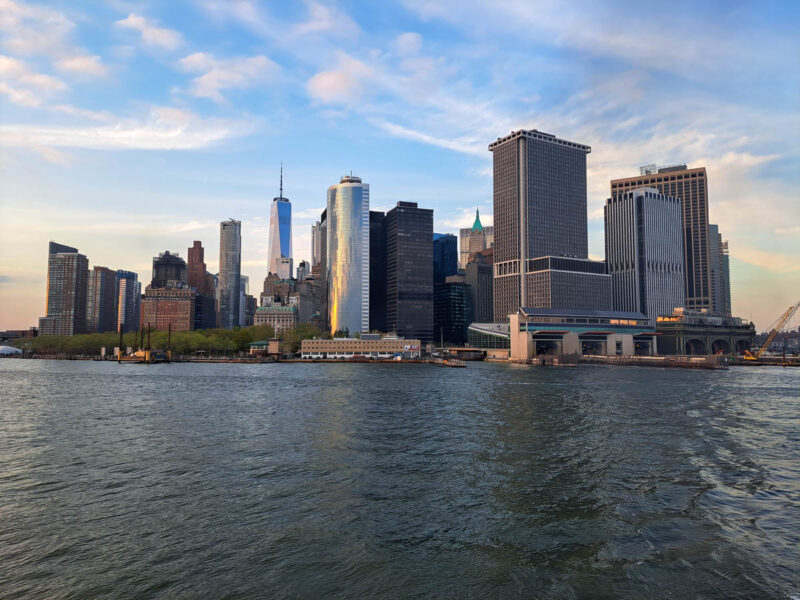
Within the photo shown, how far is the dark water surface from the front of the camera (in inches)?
779

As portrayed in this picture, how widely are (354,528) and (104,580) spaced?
10873 millimetres

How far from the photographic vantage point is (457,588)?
→ 1920 cm

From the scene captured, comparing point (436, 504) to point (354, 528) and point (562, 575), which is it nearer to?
point (354, 528)

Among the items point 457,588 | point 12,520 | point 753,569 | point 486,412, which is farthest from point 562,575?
point 486,412

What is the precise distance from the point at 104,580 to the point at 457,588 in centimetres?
1388

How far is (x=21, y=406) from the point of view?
243 ft

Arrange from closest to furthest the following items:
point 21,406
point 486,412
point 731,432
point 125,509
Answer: point 125,509
point 731,432
point 486,412
point 21,406

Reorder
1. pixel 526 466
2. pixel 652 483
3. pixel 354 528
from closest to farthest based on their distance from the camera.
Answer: pixel 354 528 < pixel 652 483 < pixel 526 466

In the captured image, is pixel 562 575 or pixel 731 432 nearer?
pixel 562 575

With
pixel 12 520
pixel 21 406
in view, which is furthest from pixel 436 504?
pixel 21 406

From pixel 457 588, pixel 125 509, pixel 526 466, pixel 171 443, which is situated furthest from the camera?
pixel 171 443

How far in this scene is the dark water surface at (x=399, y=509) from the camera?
19.8 metres

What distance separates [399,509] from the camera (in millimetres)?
28141

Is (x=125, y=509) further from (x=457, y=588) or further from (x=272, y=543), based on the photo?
(x=457, y=588)
